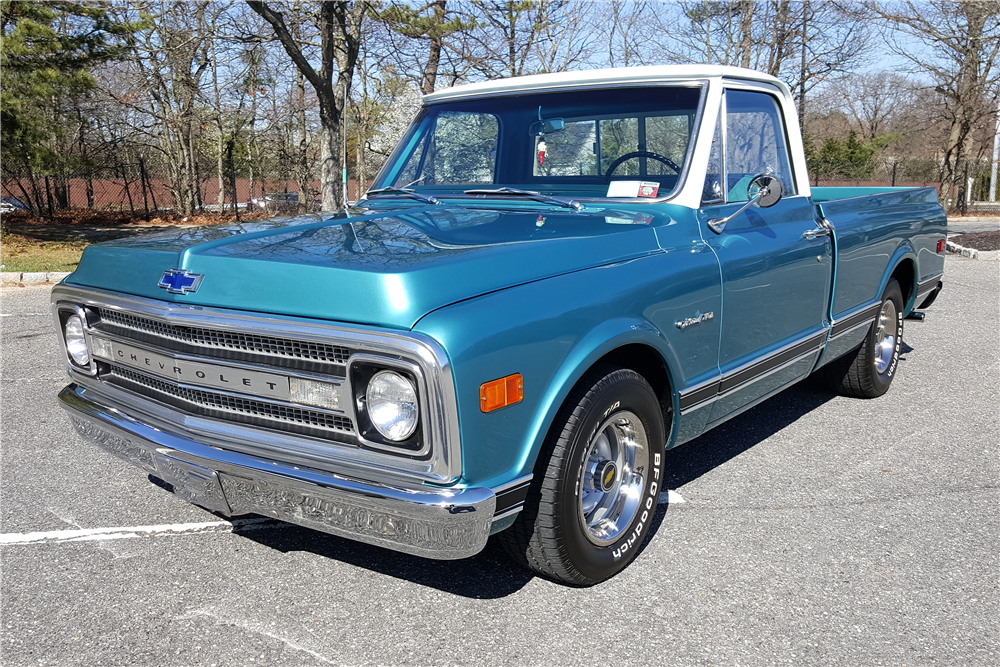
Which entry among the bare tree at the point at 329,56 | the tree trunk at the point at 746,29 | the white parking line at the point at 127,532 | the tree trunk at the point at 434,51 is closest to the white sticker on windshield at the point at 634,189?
the white parking line at the point at 127,532

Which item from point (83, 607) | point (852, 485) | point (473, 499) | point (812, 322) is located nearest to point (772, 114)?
point (812, 322)

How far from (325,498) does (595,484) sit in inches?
42.3

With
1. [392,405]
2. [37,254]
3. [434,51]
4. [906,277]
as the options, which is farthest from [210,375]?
[434,51]

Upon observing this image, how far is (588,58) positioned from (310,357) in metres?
20.0

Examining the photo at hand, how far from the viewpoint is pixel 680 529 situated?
11.4ft

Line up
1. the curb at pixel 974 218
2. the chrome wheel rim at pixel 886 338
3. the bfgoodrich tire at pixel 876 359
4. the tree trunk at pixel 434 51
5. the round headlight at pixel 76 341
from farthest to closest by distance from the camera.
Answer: the curb at pixel 974 218 → the tree trunk at pixel 434 51 → the chrome wheel rim at pixel 886 338 → the bfgoodrich tire at pixel 876 359 → the round headlight at pixel 76 341

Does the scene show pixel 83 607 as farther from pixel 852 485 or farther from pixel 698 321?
pixel 852 485

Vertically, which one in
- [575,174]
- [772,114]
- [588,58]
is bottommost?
[575,174]

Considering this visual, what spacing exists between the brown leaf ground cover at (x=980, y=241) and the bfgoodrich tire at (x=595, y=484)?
44.2ft

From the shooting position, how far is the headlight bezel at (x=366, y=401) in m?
2.24

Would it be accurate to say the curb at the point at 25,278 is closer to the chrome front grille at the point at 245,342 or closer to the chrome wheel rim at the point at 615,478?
the chrome front grille at the point at 245,342

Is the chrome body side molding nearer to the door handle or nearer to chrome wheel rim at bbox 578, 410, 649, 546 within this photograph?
chrome wheel rim at bbox 578, 410, 649, 546

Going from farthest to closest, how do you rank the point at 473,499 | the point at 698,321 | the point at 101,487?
the point at 101,487, the point at 698,321, the point at 473,499

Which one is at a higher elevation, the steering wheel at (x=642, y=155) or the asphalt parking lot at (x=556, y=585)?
the steering wheel at (x=642, y=155)
